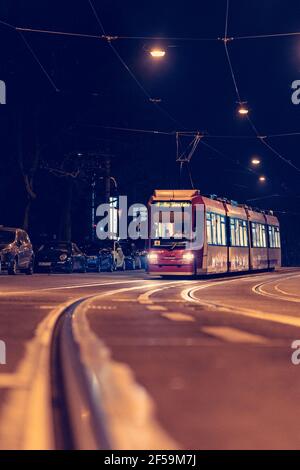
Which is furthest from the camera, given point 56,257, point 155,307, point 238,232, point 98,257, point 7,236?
point 98,257

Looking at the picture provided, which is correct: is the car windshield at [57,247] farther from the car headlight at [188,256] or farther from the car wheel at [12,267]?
the car headlight at [188,256]

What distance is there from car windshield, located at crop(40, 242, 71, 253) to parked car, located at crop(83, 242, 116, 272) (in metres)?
4.35

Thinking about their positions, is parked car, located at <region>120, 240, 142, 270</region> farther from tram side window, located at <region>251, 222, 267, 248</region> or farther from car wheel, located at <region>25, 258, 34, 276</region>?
car wheel, located at <region>25, 258, 34, 276</region>

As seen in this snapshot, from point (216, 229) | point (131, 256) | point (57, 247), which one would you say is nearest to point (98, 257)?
point (57, 247)

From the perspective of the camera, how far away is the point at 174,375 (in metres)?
8.38

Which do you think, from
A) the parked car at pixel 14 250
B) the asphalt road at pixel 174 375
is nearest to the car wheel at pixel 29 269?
the parked car at pixel 14 250

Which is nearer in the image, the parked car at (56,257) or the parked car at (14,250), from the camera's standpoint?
the parked car at (14,250)

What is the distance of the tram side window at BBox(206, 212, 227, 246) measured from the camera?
38.1 m

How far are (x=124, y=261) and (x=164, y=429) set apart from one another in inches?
2135

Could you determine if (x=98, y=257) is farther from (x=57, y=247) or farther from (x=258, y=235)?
(x=258, y=235)

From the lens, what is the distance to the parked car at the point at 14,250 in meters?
38.9

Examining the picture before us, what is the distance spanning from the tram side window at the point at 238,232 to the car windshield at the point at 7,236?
8810 millimetres

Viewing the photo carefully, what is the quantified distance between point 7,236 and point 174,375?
3170 centimetres

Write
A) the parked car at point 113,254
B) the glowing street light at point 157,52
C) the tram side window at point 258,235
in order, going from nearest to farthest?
the glowing street light at point 157,52, the tram side window at point 258,235, the parked car at point 113,254
